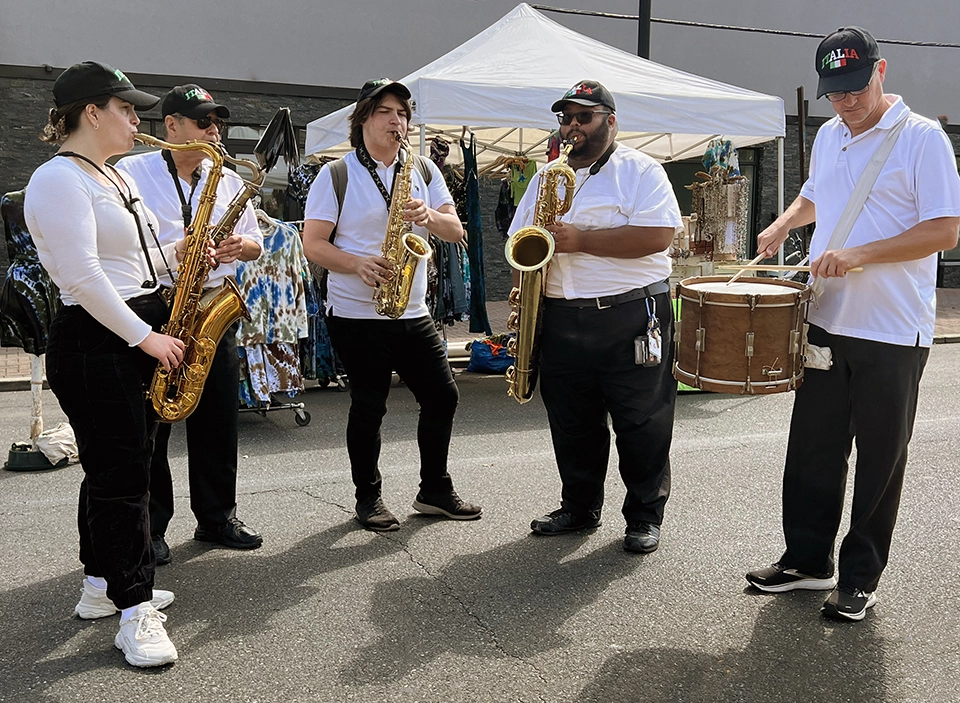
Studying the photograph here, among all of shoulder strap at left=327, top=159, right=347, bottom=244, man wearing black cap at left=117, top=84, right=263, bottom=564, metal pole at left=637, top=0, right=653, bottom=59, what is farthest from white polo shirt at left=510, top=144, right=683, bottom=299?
metal pole at left=637, top=0, right=653, bottom=59

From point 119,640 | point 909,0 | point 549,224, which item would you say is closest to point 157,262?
point 119,640

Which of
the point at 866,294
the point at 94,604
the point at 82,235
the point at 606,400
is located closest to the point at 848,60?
the point at 866,294

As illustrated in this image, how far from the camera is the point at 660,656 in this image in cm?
324

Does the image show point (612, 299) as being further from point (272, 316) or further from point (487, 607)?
point (272, 316)

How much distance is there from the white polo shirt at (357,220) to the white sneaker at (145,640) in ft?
5.51

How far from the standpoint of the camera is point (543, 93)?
789 cm

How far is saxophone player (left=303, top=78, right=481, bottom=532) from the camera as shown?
168 inches

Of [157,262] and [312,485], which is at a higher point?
[157,262]

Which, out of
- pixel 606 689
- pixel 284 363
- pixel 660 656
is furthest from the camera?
pixel 284 363

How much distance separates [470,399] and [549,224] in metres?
4.15

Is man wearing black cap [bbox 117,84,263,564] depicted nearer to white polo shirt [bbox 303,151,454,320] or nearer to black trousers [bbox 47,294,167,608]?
white polo shirt [bbox 303,151,454,320]

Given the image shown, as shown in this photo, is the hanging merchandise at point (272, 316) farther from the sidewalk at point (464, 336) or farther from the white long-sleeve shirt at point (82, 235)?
the white long-sleeve shirt at point (82, 235)

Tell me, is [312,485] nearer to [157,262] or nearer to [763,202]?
[157,262]

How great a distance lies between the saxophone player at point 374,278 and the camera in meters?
4.27
